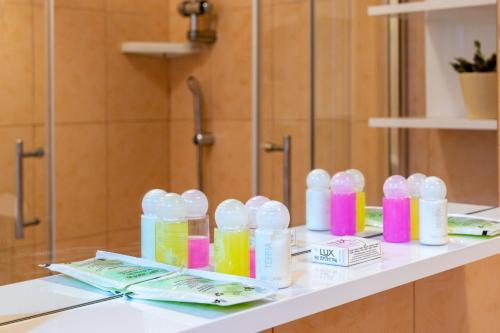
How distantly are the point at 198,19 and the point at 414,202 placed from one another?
0.85 metres

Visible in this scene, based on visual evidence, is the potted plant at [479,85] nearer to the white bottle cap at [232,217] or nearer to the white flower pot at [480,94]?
the white flower pot at [480,94]

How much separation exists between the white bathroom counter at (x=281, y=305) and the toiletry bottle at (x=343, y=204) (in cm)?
12

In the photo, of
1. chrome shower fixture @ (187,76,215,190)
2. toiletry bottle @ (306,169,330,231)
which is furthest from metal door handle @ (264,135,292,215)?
toiletry bottle @ (306,169,330,231)

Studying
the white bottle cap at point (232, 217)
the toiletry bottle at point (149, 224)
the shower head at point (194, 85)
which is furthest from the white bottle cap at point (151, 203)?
the shower head at point (194, 85)

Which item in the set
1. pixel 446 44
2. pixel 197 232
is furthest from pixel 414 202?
pixel 446 44

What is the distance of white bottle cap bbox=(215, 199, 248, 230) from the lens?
1103 millimetres

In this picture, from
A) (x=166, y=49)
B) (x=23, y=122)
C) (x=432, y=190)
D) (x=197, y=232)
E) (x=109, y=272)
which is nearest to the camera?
(x=109, y=272)

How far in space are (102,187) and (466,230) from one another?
1.06m

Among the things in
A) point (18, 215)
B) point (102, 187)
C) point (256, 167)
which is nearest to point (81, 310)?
point (18, 215)

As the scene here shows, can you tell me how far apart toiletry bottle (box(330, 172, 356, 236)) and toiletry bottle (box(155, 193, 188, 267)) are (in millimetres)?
348

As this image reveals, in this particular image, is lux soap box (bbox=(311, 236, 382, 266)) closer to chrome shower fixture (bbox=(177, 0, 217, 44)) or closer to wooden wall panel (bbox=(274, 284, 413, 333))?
wooden wall panel (bbox=(274, 284, 413, 333))

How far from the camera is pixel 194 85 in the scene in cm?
215

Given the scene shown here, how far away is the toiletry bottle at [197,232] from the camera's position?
3.89ft

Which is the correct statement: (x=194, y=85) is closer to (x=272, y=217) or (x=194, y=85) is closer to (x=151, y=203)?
(x=151, y=203)
